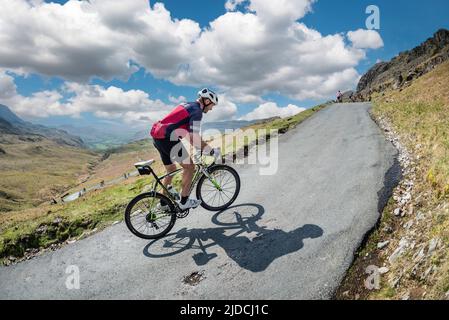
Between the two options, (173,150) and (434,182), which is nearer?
(434,182)

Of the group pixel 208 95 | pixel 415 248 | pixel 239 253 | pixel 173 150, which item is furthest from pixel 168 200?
pixel 415 248

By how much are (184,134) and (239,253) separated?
11.0 ft

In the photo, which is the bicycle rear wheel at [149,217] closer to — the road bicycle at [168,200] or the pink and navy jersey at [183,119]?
the road bicycle at [168,200]

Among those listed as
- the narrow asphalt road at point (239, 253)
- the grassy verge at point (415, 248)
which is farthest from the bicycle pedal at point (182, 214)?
the grassy verge at point (415, 248)

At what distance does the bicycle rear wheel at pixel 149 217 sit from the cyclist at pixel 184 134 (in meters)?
0.19

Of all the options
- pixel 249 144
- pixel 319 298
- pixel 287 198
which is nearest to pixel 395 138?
pixel 249 144

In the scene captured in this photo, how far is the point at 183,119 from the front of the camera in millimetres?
8391

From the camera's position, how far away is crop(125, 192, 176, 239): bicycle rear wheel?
8359 mm

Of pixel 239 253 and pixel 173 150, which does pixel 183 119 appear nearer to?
pixel 173 150

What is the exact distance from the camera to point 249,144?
66.7 feet

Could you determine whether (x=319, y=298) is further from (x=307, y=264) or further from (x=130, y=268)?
(x=130, y=268)

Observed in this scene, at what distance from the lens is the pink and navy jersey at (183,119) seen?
27.5 ft

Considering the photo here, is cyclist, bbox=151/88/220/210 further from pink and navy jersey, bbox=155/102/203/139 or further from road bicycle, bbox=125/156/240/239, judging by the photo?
road bicycle, bbox=125/156/240/239

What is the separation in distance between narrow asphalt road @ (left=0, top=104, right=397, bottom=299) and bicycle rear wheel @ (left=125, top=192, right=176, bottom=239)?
0.90 feet
